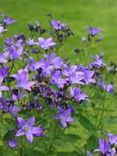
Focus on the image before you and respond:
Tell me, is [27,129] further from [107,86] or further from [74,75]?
[107,86]

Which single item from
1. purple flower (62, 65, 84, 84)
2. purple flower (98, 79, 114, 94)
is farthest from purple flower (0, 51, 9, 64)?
purple flower (98, 79, 114, 94)

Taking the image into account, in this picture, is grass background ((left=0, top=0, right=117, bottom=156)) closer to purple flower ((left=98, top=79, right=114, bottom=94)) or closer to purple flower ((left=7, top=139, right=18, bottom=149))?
purple flower ((left=98, top=79, right=114, bottom=94))

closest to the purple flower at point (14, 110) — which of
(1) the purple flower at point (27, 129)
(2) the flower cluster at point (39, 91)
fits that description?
(2) the flower cluster at point (39, 91)

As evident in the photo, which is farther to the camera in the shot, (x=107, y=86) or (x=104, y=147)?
(x=107, y=86)

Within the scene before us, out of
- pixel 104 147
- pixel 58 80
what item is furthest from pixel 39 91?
pixel 104 147

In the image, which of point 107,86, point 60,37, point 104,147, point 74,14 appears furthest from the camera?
point 74,14

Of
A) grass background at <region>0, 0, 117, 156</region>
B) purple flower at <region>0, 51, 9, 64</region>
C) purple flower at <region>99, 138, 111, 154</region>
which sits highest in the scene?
grass background at <region>0, 0, 117, 156</region>

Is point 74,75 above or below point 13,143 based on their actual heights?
above

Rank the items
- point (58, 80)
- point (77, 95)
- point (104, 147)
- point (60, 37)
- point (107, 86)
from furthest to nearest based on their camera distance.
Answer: point (60, 37)
point (107, 86)
point (77, 95)
point (58, 80)
point (104, 147)
